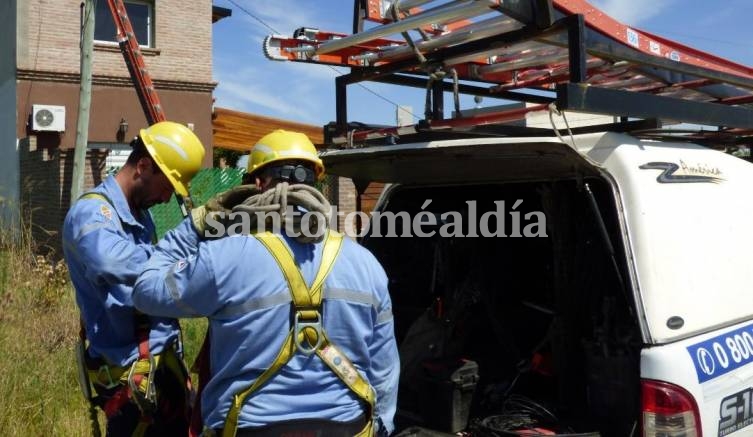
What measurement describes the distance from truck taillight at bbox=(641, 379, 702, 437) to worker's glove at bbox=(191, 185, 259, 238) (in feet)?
5.17

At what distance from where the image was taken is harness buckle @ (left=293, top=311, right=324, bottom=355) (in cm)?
222

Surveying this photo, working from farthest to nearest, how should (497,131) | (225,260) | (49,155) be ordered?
(49,155)
(497,131)
(225,260)

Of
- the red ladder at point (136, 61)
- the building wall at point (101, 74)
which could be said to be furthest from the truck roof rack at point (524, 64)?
the building wall at point (101, 74)

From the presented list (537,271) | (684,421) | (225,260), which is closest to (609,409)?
(684,421)

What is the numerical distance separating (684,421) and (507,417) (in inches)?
32.4

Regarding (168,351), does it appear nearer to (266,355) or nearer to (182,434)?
(182,434)

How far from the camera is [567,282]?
3.31 meters

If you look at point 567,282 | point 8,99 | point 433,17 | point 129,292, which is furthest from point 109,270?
point 8,99

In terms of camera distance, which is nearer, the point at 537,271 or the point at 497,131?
the point at 497,131

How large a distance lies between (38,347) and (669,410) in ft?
15.1

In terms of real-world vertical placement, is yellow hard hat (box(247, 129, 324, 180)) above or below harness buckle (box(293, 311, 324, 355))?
above

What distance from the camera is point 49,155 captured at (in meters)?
13.0

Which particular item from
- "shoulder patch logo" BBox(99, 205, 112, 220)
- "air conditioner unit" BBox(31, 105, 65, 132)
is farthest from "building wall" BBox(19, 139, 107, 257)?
"shoulder patch logo" BBox(99, 205, 112, 220)

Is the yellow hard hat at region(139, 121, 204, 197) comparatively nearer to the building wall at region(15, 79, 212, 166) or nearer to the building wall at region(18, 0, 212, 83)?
the building wall at region(15, 79, 212, 166)
